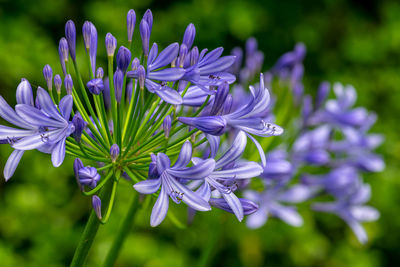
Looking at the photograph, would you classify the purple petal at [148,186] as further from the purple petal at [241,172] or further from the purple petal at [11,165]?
the purple petal at [11,165]

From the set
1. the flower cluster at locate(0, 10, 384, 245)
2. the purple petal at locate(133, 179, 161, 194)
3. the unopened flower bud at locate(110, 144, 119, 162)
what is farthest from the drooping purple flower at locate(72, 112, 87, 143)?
the purple petal at locate(133, 179, 161, 194)

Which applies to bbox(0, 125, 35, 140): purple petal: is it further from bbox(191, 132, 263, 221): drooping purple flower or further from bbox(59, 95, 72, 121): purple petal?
bbox(191, 132, 263, 221): drooping purple flower

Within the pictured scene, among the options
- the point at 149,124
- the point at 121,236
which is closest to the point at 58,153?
the point at 149,124

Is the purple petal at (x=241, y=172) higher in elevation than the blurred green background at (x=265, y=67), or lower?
higher

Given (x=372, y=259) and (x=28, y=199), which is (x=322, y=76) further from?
(x=28, y=199)

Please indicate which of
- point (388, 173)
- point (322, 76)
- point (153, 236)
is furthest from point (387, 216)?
point (153, 236)

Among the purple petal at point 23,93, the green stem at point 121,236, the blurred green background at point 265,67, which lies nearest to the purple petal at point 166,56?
the purple petal at point 23,93
